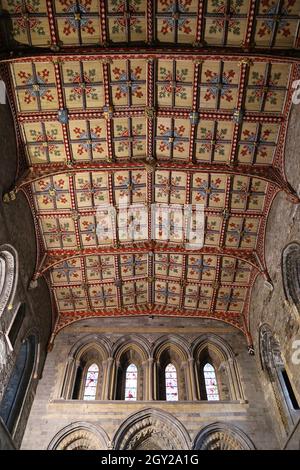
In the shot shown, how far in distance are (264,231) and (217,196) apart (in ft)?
7.07

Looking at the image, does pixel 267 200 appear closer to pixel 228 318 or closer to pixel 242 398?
pixel 228 318

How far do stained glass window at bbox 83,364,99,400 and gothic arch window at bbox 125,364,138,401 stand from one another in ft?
4.05

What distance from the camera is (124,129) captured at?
12555 mm

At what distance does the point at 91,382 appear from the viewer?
1524 cm

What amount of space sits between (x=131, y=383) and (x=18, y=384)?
14.0ft

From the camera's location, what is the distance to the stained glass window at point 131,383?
14.6 meters

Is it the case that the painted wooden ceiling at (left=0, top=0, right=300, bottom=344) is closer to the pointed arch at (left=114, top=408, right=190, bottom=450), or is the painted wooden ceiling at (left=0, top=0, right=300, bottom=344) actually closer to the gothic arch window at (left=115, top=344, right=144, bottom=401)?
the gothic arch window at (left=115, top=344, right=144, bottom=401)

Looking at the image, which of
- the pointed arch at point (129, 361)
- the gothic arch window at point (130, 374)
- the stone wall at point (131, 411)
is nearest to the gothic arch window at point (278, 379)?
the stone wall at point (131, 411)

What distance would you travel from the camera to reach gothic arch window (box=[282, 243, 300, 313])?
39.1 feet
